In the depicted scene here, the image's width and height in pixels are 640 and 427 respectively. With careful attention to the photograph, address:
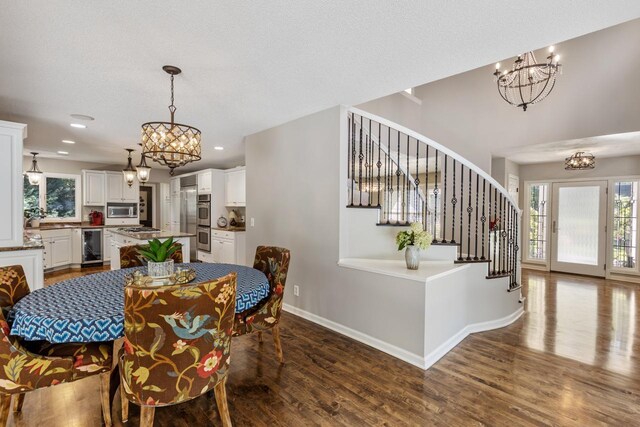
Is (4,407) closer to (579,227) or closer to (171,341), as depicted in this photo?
(171,341)

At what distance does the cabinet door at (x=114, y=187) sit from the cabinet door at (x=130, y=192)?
6cm

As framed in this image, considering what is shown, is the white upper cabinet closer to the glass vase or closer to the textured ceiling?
the textured ceiling

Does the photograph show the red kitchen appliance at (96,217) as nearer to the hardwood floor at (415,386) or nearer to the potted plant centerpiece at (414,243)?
the hardwood floor at (415,386)

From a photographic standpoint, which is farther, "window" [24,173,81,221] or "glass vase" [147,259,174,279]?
"window" [24,173,81,221]

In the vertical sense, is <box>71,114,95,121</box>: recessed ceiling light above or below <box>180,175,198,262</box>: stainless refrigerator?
above

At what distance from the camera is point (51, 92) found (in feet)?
9.69

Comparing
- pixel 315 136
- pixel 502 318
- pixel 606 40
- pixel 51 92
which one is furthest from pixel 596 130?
pixel 51 92

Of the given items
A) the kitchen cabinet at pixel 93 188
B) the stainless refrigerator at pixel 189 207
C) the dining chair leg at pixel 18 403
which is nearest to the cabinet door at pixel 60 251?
the kitchen cabinet at pixel 93 188

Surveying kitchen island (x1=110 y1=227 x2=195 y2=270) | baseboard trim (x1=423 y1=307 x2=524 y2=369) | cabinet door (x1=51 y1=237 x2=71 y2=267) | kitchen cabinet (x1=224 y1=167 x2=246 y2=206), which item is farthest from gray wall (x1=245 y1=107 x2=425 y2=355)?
cabinet door (x1=51 y1=237 x2=71 y2=267)

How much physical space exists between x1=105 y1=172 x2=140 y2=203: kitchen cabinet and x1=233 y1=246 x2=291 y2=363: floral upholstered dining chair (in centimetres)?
599

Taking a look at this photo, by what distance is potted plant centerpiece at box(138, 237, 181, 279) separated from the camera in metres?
2.10

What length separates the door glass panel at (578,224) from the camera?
624 cm

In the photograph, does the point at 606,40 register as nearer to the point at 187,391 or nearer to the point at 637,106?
the point at 637,106

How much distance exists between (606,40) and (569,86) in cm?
69
